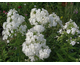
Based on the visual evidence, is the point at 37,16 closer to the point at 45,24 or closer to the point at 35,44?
the point at 45,24

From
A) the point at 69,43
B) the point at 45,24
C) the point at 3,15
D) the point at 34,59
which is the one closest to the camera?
the point at 34,59

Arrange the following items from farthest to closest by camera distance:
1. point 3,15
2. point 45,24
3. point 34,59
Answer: point 3,15 < point 45,24 < point 34,59

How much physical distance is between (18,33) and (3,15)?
2.51 m

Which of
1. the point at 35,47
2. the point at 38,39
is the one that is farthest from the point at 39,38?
the point at 35,47

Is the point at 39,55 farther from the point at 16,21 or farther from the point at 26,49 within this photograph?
the point at 16,21

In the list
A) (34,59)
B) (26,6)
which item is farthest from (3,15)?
(34,59)

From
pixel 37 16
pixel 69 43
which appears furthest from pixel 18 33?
pixel 69 43

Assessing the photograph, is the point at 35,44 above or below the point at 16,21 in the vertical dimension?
below

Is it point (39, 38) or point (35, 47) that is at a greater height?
point (39, 38)

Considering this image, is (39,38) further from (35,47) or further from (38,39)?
(35,47)

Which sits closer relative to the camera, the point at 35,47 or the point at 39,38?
the point at 35,47

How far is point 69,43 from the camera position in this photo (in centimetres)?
209

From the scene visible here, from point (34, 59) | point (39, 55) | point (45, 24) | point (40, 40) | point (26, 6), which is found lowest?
point (34, 59)

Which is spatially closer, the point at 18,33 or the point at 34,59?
the point at 34,59
